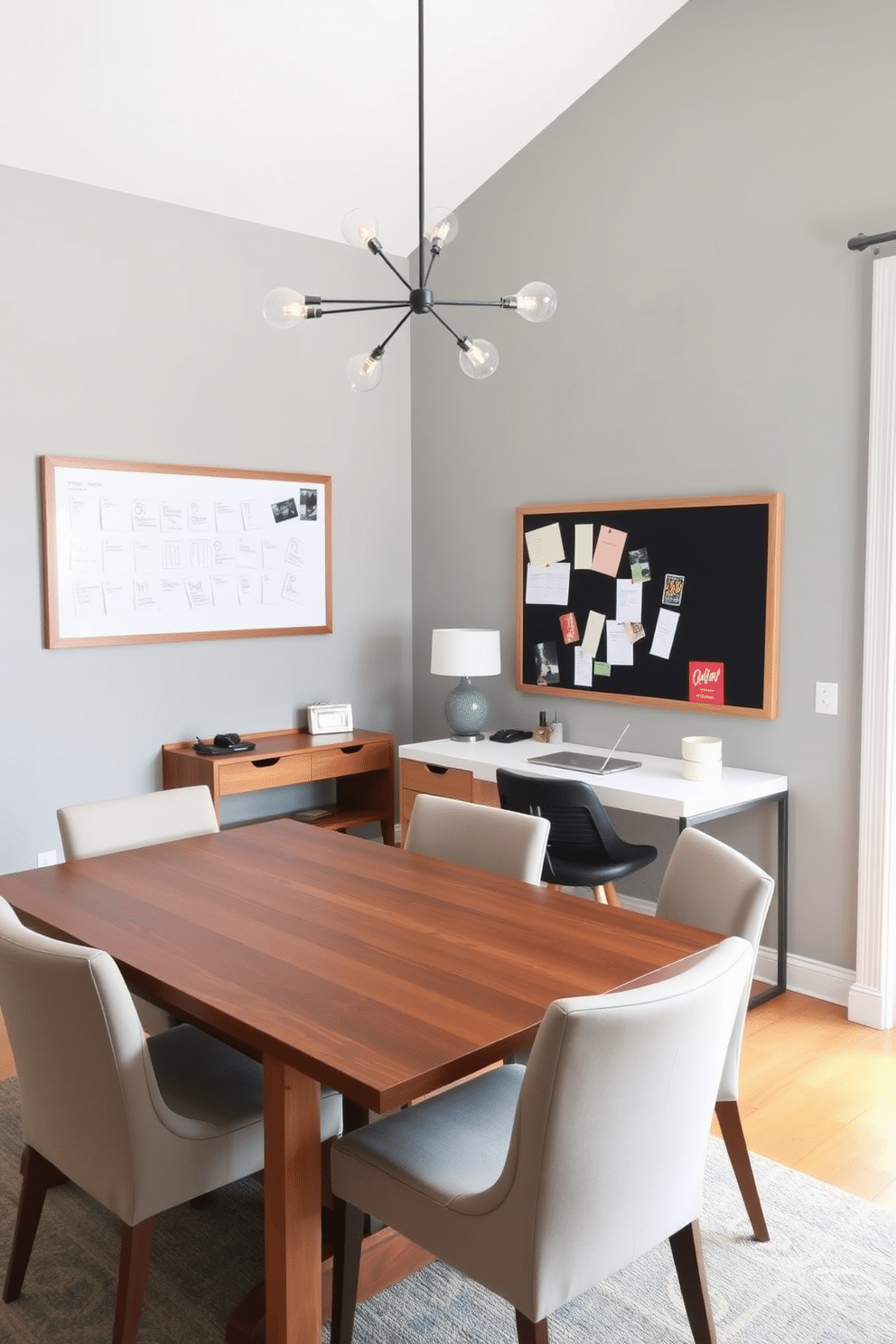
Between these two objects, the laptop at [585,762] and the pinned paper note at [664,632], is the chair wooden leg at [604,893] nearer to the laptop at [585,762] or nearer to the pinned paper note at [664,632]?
the laptop at [585,762]

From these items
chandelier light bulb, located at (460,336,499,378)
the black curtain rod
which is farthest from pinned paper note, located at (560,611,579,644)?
chandelier light bulb, located at (460,336,499,378)

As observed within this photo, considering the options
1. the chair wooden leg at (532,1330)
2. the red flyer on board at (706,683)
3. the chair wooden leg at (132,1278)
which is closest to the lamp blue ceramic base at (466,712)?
the red flyer on board at (706,683)

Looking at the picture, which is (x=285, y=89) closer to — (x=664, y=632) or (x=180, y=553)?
(x=180, y=553)

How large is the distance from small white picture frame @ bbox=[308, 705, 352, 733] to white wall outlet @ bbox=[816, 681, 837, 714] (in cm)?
210

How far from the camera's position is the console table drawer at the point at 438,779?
13.3 feet

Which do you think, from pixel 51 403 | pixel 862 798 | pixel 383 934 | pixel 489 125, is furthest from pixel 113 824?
pixel 489 125

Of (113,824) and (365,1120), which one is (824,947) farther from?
(113,824)

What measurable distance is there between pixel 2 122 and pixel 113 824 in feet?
8.08

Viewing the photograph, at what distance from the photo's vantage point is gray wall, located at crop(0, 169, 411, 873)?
154 inches

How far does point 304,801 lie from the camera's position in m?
4.92

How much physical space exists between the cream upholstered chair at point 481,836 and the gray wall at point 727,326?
1.39 metres

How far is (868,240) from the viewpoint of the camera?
327cm

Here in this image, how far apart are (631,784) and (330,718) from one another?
166cm

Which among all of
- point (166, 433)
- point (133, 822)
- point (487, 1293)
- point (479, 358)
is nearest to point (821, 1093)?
point (487, 1293)
